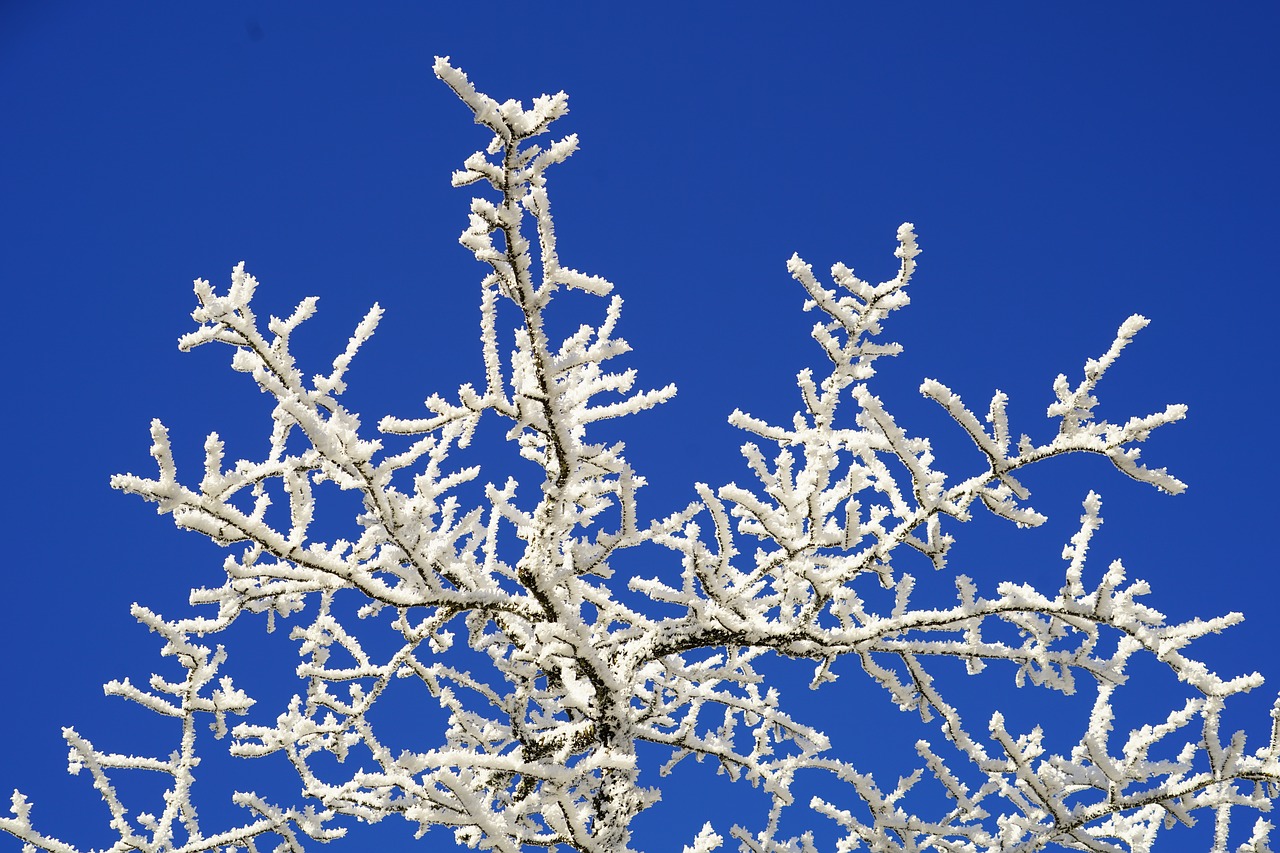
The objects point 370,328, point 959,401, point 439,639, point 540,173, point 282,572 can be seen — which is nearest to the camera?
point 540,173

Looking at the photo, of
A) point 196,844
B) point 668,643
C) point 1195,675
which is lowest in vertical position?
point 196,844

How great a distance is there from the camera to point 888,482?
3.99m

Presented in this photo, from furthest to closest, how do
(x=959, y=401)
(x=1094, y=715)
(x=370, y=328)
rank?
1. (x=1094, y=715)
2. (x=370, y=328)
3. (x=959, y=401)

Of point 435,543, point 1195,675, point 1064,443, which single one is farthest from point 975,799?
point 435,543

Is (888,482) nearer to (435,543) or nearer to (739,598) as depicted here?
(739,598)

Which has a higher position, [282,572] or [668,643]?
[668,643]

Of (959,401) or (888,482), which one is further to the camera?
(888,482)

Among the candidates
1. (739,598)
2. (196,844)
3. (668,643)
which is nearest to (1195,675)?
(739,598)

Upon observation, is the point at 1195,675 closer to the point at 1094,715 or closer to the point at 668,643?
the point at 1094,715

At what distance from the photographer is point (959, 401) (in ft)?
10.6

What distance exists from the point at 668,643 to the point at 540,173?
2.66m

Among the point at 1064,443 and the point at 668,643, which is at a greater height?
the point at 1064,443

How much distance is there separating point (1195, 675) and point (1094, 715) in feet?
5.03

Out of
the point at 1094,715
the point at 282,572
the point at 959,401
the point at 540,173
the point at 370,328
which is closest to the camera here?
the point at 540,173
